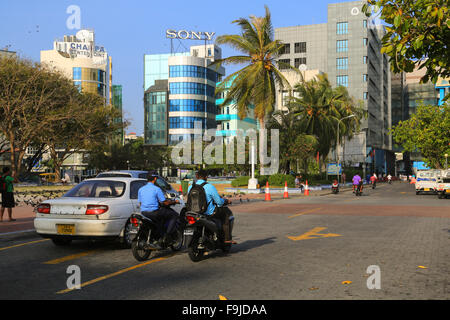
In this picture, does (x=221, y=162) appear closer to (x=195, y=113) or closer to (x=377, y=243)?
(x=195, y=113)

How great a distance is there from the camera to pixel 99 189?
10.7 metres

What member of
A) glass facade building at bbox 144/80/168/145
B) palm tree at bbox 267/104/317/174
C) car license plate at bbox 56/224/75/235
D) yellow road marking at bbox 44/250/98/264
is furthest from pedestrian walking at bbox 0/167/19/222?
glass facade building at bbox 144/80/168/145

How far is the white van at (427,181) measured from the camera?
3759cm

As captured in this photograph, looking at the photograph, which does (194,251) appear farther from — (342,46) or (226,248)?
(342,46)

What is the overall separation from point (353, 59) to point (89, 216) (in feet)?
310

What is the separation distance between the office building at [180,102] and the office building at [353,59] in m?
19.7

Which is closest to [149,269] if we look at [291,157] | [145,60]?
[291,157]

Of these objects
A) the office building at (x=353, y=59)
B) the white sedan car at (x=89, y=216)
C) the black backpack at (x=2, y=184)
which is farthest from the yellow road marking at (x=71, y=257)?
the office building at (x=353, y=59)

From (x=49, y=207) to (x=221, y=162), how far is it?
5610 centimetres

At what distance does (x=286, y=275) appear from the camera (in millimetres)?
7582

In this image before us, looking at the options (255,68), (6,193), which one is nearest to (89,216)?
(6,193)

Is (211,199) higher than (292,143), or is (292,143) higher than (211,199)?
(292,143)

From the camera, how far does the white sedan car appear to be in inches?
382

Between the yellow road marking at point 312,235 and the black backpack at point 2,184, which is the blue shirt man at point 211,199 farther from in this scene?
the black backpack at point 2,184
